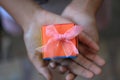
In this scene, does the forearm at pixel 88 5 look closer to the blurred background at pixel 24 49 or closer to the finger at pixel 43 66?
the blurred background at pixel 24 49

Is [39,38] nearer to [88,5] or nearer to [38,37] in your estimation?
[38,37]

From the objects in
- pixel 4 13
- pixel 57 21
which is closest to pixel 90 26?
pixel 57 21

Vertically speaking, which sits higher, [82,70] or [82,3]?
[82,3]

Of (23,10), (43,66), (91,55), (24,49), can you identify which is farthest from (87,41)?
(24,49)

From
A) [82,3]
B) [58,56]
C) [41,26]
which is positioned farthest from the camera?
[82,3]

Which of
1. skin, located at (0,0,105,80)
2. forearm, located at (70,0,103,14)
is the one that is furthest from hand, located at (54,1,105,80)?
forearm, located at (70,0,103,14)

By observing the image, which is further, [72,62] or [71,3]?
[71,3]

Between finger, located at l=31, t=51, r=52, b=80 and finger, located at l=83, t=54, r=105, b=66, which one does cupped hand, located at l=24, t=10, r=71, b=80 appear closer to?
finger, located at l=31, t=51, r=52, b=80

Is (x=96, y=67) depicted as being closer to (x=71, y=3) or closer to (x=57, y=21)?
(x=57, y=21)
